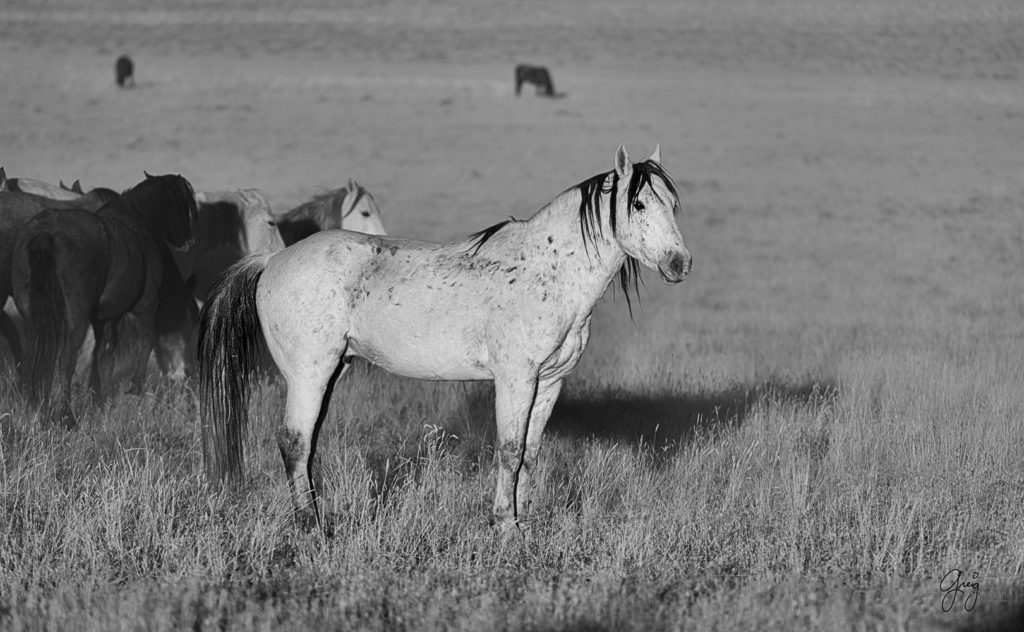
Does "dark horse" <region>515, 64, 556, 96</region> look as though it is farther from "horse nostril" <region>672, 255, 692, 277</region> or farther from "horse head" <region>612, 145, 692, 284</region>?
"horse nostril" <region>672, 255, 692, 277</region>

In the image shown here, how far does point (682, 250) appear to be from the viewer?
192 inches

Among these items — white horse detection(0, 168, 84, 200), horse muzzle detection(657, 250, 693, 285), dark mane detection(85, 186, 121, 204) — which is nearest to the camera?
horse muzzle detection(657, 250, 693, 285)

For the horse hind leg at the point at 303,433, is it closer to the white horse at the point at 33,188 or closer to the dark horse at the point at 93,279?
the dark horse at the point at 93,279

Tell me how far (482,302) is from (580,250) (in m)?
0.48

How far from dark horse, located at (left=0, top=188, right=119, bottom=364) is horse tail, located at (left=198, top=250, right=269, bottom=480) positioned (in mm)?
2791

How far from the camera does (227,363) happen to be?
18.5ft

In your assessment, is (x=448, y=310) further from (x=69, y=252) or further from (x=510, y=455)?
(x=69, y=252)

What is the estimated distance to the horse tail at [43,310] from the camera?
285 inches

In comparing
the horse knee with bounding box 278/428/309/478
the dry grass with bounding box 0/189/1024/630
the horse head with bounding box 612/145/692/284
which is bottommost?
the dry grass with bounding box 0/189/1024/630

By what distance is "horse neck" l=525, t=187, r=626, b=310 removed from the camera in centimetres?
518

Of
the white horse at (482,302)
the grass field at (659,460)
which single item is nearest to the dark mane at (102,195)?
the grass field at (659,460)

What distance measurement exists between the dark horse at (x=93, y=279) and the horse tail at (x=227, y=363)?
181cm

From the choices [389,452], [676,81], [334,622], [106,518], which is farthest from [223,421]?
[676,81]

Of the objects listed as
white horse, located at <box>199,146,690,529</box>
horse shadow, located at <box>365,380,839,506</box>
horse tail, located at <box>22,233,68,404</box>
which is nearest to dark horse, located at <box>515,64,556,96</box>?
horse shadow, located at <box>365,380,839,506</box>
